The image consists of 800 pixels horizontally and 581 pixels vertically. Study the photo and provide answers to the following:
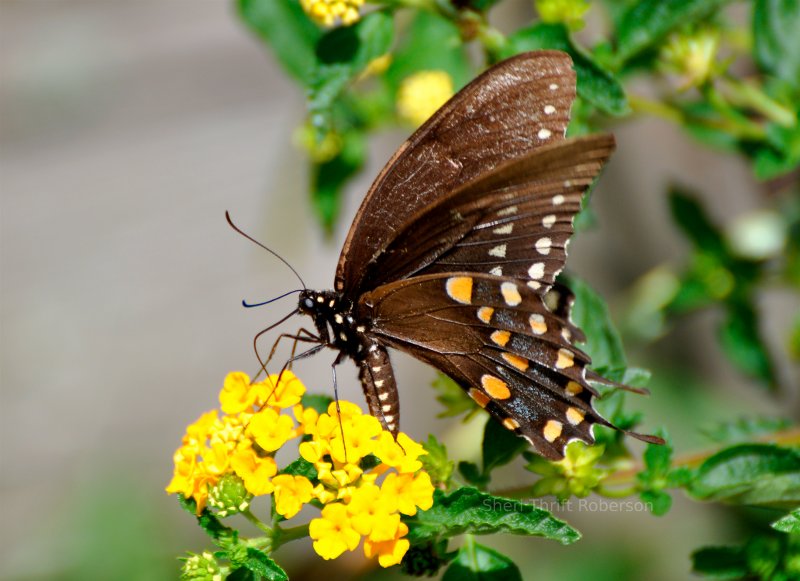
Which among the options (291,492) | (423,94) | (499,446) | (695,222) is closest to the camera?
(291,492)

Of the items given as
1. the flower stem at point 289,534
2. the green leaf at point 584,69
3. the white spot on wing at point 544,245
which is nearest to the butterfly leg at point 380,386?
the flower stem at point 289,534

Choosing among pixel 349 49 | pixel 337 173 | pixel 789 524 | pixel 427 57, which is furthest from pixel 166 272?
pixel 789 524

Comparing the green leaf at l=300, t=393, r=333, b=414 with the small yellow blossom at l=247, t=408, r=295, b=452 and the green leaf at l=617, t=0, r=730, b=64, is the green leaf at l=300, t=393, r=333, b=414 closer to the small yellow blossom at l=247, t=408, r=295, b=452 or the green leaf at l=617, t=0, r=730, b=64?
the small yellow blossom at l=247, t=408, r=295, b=452

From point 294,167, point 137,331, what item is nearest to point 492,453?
point 294,167

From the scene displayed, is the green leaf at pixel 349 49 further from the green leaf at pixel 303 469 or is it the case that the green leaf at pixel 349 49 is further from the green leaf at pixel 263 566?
the green leaf at pixel 263 566

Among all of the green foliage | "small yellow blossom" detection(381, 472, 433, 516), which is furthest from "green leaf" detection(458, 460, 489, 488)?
"small yellow blossom" detection(381, 472, 433, 516)

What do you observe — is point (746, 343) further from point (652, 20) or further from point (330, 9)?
point (330, 9)

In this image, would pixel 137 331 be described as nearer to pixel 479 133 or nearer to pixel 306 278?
pixel 306 278
